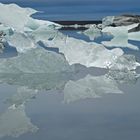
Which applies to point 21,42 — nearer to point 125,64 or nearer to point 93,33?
point 125,64

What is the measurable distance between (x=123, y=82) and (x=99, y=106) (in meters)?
0.63

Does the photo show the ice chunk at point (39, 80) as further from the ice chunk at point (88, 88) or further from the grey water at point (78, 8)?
the grey water at point (78, 8)

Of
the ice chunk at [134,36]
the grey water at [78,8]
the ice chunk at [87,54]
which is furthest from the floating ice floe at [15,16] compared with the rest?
the grey water at [78,8]

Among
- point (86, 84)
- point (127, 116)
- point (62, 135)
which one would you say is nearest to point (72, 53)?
point (86, 84)

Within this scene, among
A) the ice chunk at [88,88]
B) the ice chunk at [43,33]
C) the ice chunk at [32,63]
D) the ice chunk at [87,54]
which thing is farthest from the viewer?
the ice chunk at [43,33]

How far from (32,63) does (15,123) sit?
1182mm

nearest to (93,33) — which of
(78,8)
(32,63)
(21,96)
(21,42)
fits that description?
(21,42)

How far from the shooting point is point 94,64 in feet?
14.5

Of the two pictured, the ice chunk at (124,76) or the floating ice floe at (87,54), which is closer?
the ice chunk at (124,76)

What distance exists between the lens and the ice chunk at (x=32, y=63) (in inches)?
168

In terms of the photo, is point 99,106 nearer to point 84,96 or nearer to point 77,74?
point 84,96

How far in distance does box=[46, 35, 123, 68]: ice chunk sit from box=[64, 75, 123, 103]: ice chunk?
184 millimetres

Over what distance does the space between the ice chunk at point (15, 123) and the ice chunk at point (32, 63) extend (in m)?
0.84

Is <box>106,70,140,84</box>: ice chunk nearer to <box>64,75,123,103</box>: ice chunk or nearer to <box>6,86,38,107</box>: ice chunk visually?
<box>64,75,123,103</box>: ice chunk
